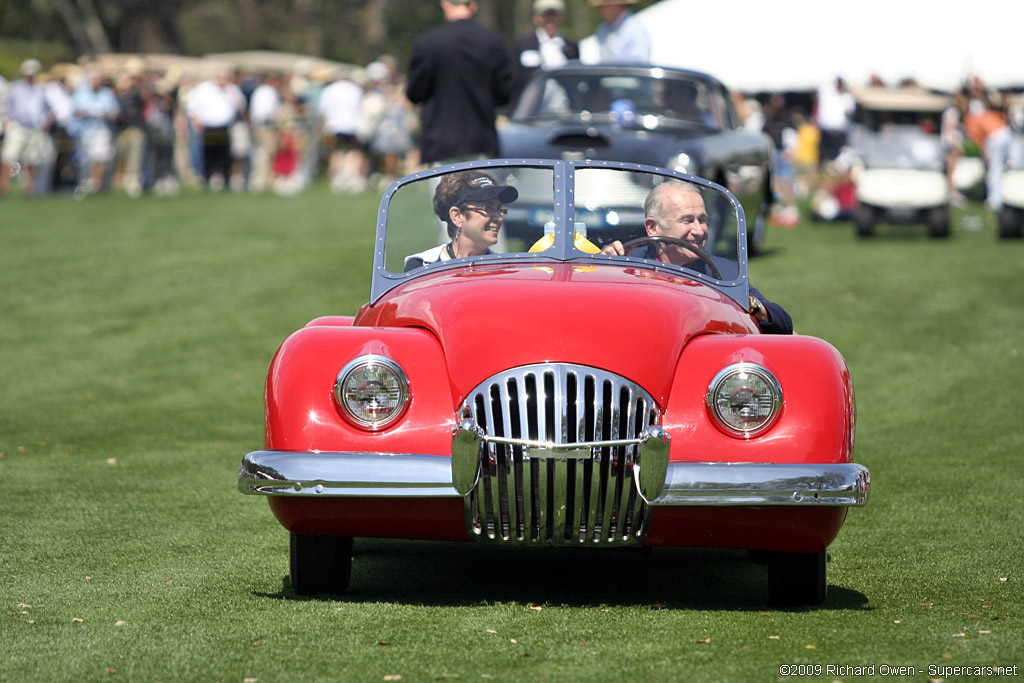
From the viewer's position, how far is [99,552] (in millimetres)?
5469

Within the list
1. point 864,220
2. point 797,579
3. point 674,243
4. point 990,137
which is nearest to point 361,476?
point 797,579

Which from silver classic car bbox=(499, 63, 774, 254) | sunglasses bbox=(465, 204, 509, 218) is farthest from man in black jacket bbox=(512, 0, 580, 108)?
sunglasses bbox=(465, 204, 509, 218)

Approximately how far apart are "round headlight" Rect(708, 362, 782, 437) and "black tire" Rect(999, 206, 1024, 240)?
12.1 m

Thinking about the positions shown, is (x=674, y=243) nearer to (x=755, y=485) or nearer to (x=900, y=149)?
(x=755, y=485)

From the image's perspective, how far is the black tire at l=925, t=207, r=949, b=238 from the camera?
16.1 m

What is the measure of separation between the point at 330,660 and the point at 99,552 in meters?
1.85

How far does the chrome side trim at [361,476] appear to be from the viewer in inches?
170

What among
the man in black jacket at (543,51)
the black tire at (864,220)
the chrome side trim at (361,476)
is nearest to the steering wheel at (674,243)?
the chrome side trim at (361,476)

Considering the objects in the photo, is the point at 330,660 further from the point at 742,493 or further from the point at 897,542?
the point at 897,542

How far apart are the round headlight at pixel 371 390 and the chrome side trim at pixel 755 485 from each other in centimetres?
88

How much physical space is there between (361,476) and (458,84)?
7.12 meters

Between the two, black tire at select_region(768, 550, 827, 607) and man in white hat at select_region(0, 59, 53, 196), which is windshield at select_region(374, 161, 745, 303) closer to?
black tire at select_region(768, 550, 827, 607)

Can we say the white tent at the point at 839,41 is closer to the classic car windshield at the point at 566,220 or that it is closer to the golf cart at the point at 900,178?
the golf cart at the point at 900,178

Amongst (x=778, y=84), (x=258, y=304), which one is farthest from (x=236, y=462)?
(x=778, y=84)
